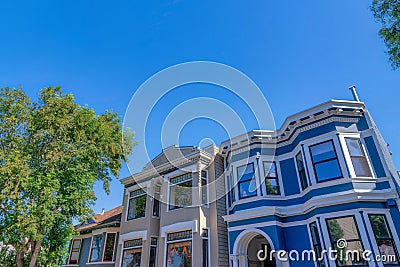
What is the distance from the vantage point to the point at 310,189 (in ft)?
33.4

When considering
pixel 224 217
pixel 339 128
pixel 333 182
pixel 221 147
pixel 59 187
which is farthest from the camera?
pixel 221 147

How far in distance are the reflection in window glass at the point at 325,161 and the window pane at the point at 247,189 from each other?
2.84 meters

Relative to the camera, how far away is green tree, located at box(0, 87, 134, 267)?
1202cm

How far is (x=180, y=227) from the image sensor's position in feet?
41.2

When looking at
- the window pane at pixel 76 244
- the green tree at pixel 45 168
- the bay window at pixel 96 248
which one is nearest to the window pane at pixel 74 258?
the window pane at pixel 76 244

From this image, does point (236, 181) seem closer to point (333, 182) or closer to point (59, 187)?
point (333, 182)

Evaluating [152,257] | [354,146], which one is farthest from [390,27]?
[152,257]

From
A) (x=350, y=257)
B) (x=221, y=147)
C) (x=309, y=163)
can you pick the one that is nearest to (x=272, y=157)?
(x=309, y=163)

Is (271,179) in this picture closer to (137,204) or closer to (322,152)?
(322,152)

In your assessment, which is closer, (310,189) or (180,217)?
(310,189)

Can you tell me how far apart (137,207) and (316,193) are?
34.4 feet

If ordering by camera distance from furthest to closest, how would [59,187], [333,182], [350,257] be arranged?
1. [59,187]
2. [333,182]
3. [350,257]

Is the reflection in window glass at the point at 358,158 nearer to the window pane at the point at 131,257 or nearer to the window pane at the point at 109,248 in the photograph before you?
the window pane at the point at 131,257

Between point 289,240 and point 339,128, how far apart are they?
496 centimetres
